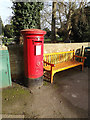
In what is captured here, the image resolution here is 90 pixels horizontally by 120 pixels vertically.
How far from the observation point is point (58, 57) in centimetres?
479

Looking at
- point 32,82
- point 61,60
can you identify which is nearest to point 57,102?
point 32,82

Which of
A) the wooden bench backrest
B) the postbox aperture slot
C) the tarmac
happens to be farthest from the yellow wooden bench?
the postbox aperture slot

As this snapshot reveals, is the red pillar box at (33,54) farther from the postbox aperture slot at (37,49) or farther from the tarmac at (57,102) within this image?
the tarmac at (57,102)

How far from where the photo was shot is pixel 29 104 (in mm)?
2535

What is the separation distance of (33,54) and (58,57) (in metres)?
2.10

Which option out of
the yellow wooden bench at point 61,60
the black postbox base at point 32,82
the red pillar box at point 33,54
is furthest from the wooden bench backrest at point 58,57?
the black postbox base at point 32,82

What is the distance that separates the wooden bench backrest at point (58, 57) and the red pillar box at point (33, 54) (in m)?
1.09

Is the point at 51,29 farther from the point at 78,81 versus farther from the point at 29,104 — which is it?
the point at 29,104

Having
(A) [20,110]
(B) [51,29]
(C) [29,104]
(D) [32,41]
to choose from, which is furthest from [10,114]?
(B) [51,29]

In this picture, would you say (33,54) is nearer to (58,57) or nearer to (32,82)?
(32,82)

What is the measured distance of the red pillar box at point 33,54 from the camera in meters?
2.80

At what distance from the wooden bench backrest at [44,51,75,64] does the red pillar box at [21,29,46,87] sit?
1088mm

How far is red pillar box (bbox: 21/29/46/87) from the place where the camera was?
2801 mm

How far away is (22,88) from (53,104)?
4.17 feet
